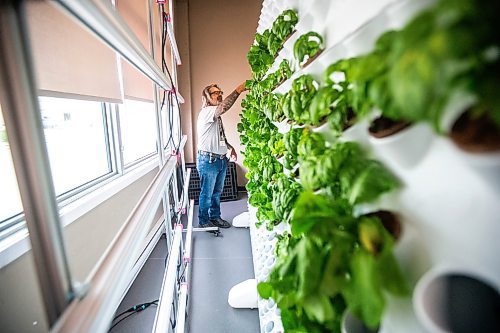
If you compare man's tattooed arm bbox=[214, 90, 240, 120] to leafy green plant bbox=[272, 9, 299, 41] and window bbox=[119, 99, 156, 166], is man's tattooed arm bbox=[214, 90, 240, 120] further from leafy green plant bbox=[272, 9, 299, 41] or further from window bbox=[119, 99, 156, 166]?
leafy green plant bbox=[272, 9, 299, 41]

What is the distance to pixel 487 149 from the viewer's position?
25cm

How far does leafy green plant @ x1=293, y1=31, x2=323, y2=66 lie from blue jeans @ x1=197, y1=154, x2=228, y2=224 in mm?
1880

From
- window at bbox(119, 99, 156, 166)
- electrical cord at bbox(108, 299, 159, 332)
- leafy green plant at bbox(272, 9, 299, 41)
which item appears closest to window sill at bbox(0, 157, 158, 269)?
window at bbox(119, 99, 156, 166)

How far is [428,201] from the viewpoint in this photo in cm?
35

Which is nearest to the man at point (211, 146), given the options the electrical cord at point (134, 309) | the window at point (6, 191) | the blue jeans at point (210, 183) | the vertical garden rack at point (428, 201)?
the blue jeans at point (210, 183)

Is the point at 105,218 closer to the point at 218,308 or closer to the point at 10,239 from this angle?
the point at 10,239

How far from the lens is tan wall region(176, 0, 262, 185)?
11.4ft

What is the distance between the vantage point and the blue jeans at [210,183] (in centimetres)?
247

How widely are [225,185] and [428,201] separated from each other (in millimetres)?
3326

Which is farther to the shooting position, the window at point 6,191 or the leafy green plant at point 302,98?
the window at point 6,191

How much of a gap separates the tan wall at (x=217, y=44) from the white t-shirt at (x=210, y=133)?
134 centimetres

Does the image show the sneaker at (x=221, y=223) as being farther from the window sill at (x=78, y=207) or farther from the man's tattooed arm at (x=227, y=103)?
the man's tattooed arm at (x=227, y=103)

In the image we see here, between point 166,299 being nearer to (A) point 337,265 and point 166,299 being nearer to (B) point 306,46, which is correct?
(A) point 337,265

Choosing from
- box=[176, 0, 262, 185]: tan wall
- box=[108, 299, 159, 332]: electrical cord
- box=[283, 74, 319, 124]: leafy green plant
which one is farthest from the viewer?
box=[176, 0, 262, 185]: tan wall
